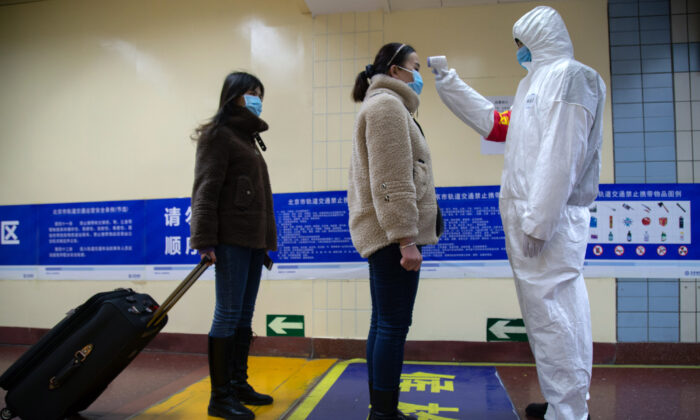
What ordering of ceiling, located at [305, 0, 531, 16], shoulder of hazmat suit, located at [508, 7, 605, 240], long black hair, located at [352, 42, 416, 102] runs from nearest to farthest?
shoulder of hazmat suit, located at [508, 7, 605, 240] < long black hair, located at [352, 42, 416, 102] < ceiling, located at [305, 0, 531, 16]

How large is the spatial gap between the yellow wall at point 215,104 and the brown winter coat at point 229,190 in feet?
2.94

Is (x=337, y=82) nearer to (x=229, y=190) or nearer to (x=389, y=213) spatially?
(x=229, y=190)

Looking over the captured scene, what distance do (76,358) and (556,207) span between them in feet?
5.59

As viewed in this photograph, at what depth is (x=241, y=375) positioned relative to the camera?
175 centimetres

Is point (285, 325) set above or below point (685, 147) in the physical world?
below

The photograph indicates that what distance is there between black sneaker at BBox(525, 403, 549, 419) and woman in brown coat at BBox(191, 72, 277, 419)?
1056mm

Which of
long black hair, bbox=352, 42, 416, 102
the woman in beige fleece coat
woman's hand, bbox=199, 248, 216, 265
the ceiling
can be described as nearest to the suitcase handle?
woman's hand, bbox=199, 248, 216, 265

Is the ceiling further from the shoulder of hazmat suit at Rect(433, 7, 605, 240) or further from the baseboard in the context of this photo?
the baseboard

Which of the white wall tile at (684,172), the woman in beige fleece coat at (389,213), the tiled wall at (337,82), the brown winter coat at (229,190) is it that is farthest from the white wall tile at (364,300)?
the white wall tile at (684,172)

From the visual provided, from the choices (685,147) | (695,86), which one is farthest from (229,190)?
(695,86)

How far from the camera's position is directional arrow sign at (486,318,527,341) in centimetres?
235

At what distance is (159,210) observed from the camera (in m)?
2.71

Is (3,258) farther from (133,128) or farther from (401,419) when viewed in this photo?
(401,419)

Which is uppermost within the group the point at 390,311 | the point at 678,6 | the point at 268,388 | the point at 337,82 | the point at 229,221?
the point at 678,6
